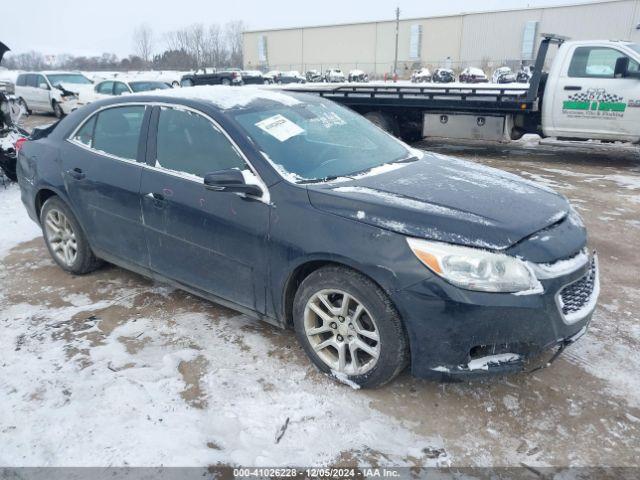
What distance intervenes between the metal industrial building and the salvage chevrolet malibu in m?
53.5

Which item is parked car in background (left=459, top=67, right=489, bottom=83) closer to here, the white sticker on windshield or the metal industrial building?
the metal industrial building

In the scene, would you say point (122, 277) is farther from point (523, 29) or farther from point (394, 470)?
point (523, 29)

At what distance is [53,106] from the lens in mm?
16203

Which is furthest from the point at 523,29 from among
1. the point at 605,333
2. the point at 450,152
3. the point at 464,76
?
the point at 605,333

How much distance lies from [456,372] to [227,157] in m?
1.85

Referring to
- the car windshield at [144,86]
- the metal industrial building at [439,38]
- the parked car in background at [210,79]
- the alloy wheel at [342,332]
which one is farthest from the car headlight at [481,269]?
the metal industrial building at [439,38]

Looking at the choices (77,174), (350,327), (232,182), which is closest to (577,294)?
(350,327)

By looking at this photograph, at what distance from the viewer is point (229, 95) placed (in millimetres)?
3562

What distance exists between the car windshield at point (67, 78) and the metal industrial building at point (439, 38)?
46908 millimetres

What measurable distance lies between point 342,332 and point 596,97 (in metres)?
7.92

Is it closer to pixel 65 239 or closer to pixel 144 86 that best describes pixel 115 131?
pixel 65 239

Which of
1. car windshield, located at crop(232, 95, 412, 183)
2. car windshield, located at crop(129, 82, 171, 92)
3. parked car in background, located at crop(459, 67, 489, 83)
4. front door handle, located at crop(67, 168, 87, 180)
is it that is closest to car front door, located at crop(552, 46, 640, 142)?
car windshield, located at crop(232, 95, 412, 183)

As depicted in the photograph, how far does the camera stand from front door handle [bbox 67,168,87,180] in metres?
3.90

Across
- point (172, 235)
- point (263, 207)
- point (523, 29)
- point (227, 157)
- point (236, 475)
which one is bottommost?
point (236, 475)
